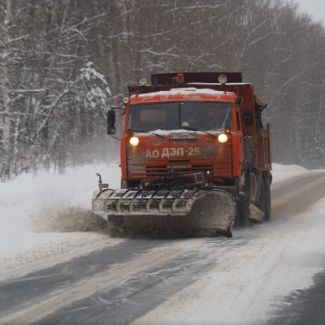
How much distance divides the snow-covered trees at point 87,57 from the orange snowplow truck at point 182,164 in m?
8.39

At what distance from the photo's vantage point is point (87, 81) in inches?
1080

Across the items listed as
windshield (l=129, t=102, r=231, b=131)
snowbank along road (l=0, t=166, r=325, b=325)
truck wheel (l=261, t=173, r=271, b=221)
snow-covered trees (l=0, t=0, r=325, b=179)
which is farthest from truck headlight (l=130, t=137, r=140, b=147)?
snow-covered trees (l=0, t=0, r=325, b=179)

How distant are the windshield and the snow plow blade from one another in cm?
124

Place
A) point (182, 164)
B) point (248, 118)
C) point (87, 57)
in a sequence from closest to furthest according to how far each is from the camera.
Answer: point (182, 164) < point (248, 118) < point (87, 57)

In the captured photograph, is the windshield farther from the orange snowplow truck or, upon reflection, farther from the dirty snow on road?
the dirty snow on road

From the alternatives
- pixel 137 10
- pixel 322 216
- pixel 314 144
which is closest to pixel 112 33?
pixel 137 10

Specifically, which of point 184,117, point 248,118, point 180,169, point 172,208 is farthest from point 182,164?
point 248,118

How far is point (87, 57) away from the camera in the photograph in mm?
27531

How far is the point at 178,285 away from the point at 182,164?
4.32 m

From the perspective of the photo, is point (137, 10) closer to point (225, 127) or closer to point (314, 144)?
point (225, 127)

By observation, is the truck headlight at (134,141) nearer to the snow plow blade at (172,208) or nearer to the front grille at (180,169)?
the front grille at (180,169)

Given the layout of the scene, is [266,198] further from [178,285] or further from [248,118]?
[178,285]

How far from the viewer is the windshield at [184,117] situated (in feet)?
35.2

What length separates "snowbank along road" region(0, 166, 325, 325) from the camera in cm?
527
